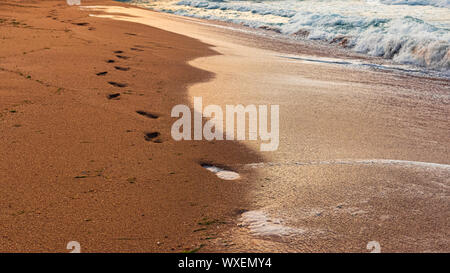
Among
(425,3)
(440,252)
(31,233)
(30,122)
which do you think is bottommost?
(440,252)

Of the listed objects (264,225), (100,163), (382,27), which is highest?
(382,27)

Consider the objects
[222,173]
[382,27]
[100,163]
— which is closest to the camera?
[100,163]

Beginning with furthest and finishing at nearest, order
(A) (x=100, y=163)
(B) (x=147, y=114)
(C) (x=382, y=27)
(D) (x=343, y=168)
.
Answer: (C) (x=382, y=27) → (B) (x=147, y=114) → (D) (x=343, y=168) → (A) (x=100, y=163)

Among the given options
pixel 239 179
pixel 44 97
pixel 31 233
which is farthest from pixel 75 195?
pixel 44 97

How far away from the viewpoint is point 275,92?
14.5ft

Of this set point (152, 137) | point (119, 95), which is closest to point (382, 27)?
point (119, 95)

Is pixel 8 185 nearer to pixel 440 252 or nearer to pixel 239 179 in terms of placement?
pixel 239 179

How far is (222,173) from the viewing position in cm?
240

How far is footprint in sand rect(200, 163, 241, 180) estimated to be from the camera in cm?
234

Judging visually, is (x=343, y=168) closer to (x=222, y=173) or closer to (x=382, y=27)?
(x=222, y=173)

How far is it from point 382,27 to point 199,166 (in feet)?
39.1
